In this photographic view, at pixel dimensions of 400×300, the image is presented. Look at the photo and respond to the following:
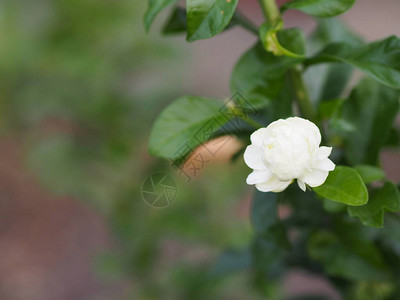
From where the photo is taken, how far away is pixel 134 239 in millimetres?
1258

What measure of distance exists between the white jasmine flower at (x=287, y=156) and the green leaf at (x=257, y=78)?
0.49 feet

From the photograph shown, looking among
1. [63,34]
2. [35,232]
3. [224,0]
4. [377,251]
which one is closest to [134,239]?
[63,34]

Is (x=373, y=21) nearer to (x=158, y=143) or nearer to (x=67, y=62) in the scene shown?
(x=67, y=62)

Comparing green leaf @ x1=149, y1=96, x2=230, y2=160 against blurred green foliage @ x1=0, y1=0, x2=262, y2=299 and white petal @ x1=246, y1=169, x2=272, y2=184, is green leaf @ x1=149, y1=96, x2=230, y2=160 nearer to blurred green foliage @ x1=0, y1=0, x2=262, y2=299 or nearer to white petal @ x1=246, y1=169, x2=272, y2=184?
white petal @ x1=246, y1=169, x2=272, y2=184

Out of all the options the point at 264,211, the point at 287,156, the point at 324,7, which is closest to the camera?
the point at 287,156

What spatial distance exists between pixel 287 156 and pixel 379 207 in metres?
0.14

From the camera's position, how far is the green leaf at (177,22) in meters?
0.64

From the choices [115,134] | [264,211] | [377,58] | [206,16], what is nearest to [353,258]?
[264,211]

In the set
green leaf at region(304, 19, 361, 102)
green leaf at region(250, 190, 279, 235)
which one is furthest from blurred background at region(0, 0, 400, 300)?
green leaf at region(250, 190, 279, 235)

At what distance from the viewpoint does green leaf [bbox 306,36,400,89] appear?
0.51 meters

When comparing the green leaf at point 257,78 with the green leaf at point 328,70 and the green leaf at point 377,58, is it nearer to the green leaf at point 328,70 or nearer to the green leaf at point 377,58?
the green leaf at point 377,58

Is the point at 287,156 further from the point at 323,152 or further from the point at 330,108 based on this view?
the point at 330,108

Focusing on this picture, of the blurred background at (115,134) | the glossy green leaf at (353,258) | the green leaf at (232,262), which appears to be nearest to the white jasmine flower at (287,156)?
the glossy green leaf at (353,258)

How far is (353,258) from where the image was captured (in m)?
0.63
